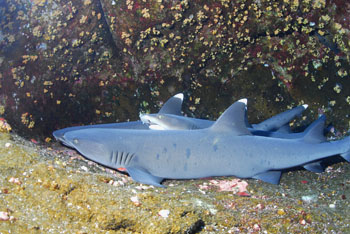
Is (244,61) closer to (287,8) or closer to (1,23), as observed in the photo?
(287,8)

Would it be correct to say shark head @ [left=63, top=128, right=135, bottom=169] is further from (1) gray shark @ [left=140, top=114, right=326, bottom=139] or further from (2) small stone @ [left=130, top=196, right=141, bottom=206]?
(2) small stone @ [left=130, top=196, right=141, bottom=206]

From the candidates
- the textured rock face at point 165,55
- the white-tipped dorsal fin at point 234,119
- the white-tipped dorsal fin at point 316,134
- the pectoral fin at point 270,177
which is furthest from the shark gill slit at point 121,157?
the white-tipped dorsal fin at point 316,134

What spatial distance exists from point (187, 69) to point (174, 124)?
40.5 inches

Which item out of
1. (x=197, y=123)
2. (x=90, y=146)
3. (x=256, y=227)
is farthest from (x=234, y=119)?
(x=90, y=146)

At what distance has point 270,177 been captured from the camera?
3.46 meters

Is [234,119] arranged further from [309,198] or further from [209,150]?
[309,198]

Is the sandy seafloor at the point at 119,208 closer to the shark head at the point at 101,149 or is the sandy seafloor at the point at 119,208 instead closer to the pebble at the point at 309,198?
the pebble at the point at 309,198

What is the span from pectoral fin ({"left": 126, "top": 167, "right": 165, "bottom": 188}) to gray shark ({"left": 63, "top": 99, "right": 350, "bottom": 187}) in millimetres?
30

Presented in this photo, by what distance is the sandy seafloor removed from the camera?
5.92 ft

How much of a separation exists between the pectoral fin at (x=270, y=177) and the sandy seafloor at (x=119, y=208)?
533 mm

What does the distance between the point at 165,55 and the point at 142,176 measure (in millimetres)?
2153

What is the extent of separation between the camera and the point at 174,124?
4.07 m

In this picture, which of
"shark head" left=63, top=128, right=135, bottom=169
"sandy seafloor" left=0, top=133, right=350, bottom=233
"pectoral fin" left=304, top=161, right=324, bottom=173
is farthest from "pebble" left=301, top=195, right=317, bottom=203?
"shark head" left=63, top=128, right=135, bottom=169

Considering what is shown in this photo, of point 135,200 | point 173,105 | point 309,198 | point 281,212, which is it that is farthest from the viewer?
point 173,105
